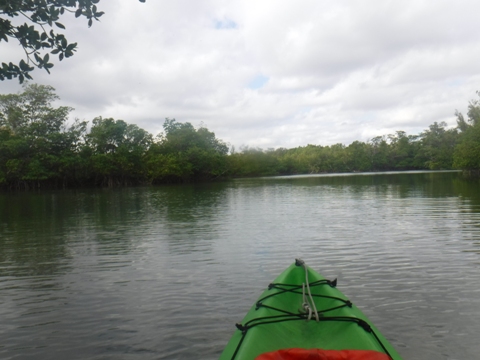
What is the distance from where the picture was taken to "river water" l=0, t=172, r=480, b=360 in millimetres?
5707

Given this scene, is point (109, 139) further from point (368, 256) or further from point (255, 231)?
point (368, 256)

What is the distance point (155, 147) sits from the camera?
252 feet

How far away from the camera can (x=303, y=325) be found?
179 inches

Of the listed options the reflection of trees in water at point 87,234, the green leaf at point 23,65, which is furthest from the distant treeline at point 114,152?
the green leaf at point 23,65

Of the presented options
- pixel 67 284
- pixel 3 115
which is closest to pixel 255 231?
pixel 67 284

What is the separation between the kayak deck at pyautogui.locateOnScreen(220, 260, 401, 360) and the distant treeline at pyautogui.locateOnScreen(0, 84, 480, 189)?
180 feet

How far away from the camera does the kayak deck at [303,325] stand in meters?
3.99

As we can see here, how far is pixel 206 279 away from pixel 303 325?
4400 millimetres

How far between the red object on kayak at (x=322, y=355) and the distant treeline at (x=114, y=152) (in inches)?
2197

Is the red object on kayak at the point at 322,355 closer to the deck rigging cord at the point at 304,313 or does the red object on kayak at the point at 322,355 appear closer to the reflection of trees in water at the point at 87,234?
the deck rigging cord at the point at 304,313

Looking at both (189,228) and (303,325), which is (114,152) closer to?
(189,228)

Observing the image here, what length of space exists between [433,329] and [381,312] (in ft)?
2.69

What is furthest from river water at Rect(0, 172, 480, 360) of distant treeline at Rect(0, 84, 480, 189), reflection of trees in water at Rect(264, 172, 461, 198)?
distant treeline at Rect(0, 84, 480, 189)

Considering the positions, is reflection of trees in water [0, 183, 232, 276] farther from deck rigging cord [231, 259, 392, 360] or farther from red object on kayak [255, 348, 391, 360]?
red object on kayak [255, 348, 391, 360]
